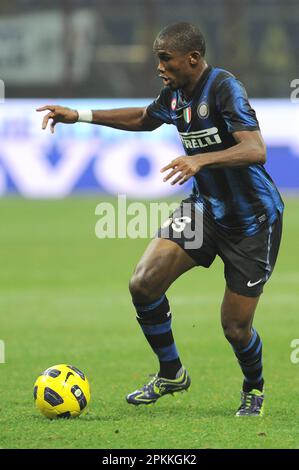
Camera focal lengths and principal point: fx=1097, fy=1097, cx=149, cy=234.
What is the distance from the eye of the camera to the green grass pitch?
245 inches

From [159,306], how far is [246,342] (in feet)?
1.96

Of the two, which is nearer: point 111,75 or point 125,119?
point 125,119

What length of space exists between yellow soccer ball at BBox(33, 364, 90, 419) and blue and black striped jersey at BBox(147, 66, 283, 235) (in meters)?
1.35

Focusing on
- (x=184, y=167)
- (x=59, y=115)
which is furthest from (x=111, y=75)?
(x=184, y=167)

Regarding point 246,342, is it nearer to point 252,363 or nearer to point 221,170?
point 252,363

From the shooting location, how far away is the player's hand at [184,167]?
236 inches

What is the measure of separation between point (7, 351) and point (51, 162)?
12.3 m

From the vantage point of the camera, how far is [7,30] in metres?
24.0

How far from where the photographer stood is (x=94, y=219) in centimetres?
1920

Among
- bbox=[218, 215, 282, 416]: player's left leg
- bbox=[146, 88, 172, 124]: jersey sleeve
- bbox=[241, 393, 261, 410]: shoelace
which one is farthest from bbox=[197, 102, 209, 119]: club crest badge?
bbox=[241, 393, 261, 410]: shoelace

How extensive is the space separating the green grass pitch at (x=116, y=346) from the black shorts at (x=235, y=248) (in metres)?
0.85

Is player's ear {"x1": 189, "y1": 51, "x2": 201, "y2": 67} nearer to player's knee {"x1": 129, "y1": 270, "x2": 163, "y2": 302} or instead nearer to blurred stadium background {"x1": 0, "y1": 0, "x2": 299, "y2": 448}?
player's knee {"x1": 129, "y1": 270, "x2": 163, "y2": 302}
